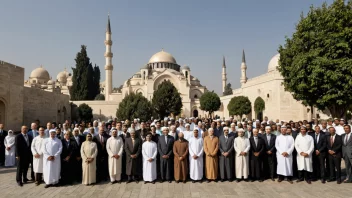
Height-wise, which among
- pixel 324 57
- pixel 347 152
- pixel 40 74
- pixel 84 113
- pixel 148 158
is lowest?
pixel 148 158

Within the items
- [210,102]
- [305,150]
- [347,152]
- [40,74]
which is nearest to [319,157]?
[305,150]

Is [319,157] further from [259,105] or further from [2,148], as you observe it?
[259,105]

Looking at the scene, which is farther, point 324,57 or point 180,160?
point 324,57

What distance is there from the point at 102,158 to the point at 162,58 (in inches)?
1822

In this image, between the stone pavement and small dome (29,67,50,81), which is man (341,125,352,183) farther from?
small dome (29,67,50,81)

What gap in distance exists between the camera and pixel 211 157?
6.05 metres

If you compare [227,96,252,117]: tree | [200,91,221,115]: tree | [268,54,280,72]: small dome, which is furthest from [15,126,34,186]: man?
[268,54,280,72]: small dome

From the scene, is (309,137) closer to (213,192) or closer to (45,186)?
(213,192)

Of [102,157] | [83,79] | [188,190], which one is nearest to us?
[188,190]

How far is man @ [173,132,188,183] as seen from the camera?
5973mm

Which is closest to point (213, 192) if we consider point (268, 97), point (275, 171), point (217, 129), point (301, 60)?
point (275, 171)

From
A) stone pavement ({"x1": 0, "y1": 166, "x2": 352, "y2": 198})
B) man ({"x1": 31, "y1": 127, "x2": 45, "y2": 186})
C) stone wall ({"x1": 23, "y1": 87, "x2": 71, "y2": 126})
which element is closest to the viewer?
stone pavement ({"x1": 0, "y1": 166, "x2": 352, "y2": 198})

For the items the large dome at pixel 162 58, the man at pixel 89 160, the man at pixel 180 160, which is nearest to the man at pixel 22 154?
the man at pixel 89 160

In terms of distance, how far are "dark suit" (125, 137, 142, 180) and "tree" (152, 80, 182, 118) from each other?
68.2ft
